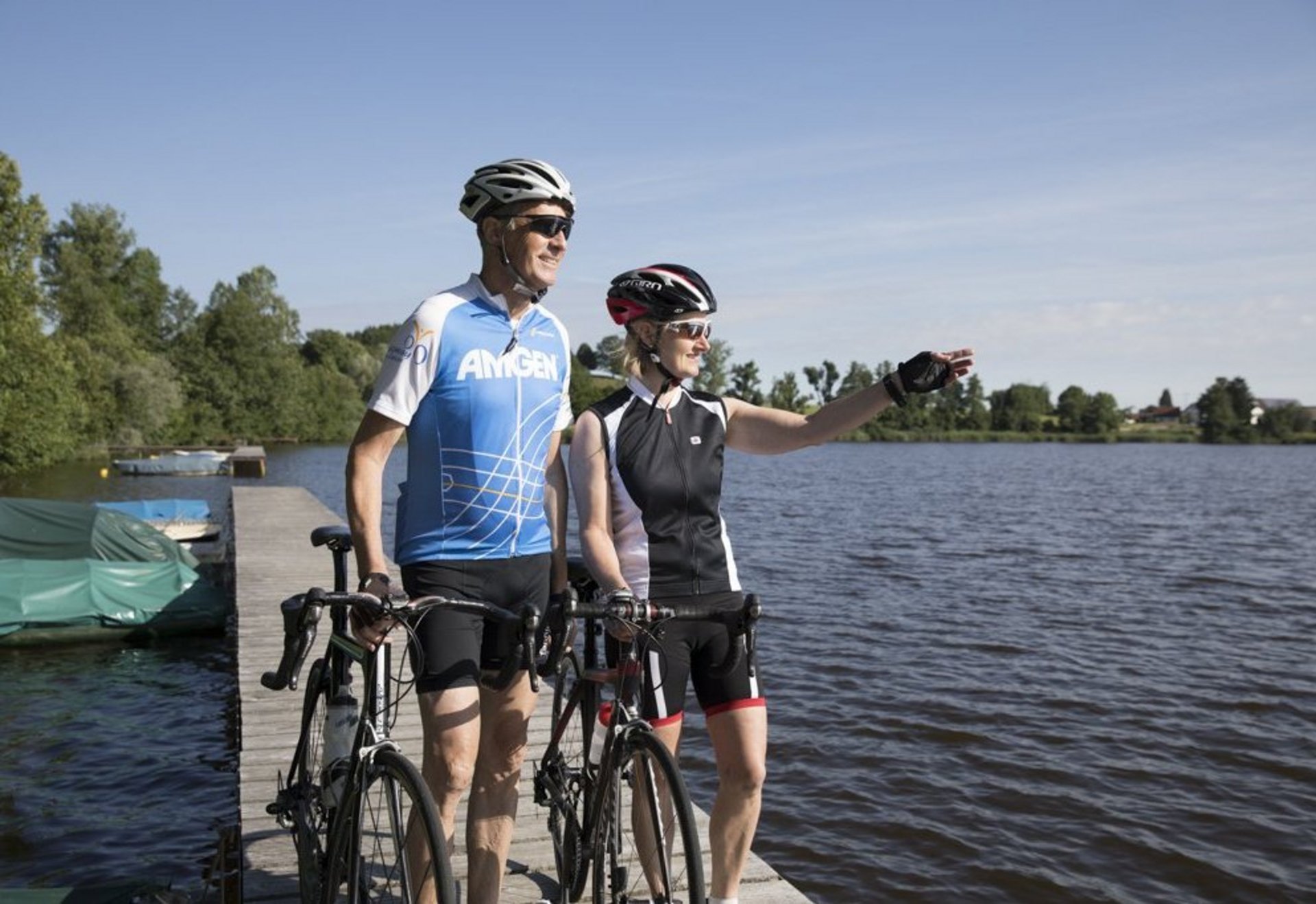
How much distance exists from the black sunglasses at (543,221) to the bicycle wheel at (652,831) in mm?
1619

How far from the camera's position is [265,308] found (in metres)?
106

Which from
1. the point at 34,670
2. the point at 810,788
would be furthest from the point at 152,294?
the point at 810,788

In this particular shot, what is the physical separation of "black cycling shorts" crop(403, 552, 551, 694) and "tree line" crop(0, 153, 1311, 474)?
82.5 ft

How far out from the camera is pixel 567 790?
4.32 m

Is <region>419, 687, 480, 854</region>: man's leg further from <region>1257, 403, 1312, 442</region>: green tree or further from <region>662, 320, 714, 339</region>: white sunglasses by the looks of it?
<region>1257, 403, 1312, 442</region>: green tree

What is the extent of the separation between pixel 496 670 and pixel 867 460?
98492 millimetres

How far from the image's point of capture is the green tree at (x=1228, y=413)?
16025cm

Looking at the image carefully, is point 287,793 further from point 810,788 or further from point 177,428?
point 177,428

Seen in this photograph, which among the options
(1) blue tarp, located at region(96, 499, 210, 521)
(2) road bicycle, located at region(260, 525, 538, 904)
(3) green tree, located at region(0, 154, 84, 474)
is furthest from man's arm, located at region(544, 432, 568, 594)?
(3) green tree, located at region(0, 154, 84, 474)

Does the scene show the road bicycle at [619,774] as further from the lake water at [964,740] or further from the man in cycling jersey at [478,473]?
the lake water at [964,740]

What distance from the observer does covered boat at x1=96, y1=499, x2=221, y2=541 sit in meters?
24.7

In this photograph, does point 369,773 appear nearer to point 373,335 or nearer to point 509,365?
point 509,365

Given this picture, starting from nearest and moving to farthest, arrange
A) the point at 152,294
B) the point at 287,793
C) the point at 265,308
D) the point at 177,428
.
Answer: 1. the point at 287,793
2. the point at 177,428
3. the point at 152,294
4. the point at 265,308

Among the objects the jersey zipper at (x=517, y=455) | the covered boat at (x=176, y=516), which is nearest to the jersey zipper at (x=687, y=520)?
the jersey zipper at (x=517, y=455)
